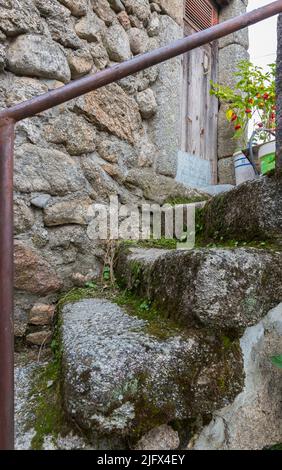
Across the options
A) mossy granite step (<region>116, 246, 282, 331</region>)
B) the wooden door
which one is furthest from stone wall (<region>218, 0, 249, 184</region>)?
mossy granite step (<region>116, 246, 282, 331</region>)

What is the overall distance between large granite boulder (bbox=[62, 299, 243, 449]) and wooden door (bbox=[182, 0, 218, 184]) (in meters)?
2.29

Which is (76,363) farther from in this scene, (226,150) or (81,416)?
(226,150)

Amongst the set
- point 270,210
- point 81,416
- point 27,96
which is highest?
point 27,96

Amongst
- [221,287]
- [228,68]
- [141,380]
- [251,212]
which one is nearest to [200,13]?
[228,68]

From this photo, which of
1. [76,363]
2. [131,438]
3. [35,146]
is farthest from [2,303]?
[35,146]

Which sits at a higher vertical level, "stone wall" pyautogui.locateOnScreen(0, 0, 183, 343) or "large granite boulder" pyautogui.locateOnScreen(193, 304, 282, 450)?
"stone wall" pyautogui.locateOnScreen(0, 0, 183, 343)

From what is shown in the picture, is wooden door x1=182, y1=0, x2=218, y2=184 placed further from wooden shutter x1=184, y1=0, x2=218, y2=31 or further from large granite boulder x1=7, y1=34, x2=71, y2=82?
large granite boulder x1=7, y1=34, x2=71, y2=82

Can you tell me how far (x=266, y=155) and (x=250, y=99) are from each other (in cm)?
99

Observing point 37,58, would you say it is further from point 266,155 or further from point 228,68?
point 228,68

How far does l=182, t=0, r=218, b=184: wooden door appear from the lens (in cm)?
300

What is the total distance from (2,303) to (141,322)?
0.40m

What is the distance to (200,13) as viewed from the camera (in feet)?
10.4

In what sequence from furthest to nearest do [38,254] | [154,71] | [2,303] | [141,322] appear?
[154,71] < [38,254] < [141,322] < [2,303]
